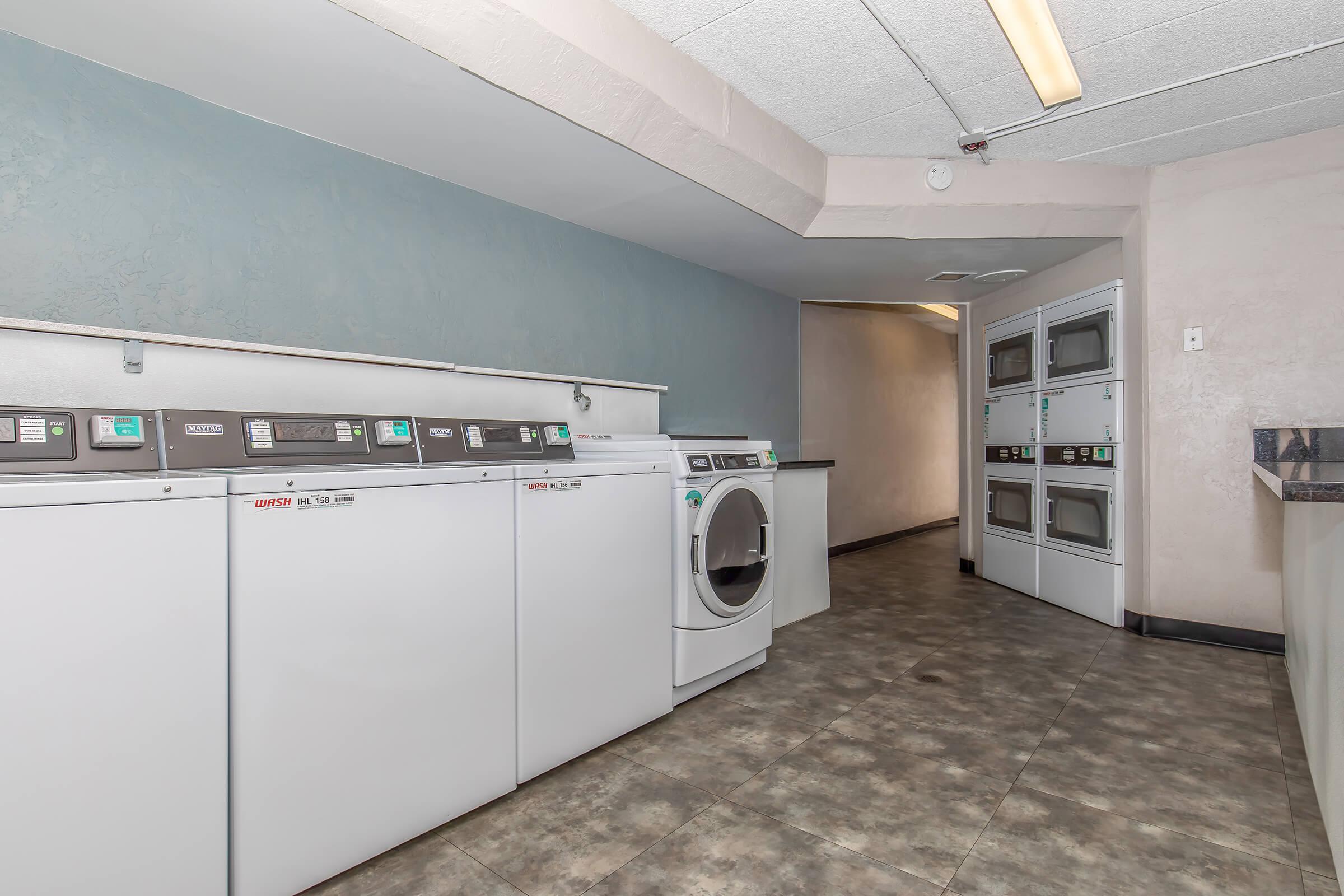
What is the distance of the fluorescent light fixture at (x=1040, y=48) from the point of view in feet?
7.29

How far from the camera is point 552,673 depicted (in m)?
2.01

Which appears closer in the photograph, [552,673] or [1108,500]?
[552,673]

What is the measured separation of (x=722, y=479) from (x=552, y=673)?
1.08m

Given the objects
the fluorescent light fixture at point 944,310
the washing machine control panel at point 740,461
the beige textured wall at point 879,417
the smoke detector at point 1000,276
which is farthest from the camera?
the fluorescent light fixture at point 944,310

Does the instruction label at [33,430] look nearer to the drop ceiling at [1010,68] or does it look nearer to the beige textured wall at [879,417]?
the drop ceiling at [1010,68]

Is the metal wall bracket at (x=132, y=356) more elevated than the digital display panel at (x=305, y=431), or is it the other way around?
the metal wall bracket at (x=132, y=356)

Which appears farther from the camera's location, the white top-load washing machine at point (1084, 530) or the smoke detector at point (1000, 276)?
the smoke detector at point (1000, 276)

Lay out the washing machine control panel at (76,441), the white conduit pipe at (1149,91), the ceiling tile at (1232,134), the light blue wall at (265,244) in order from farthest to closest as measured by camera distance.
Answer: the ceiling tile at (1232,134), the white conduit pipe at (1149,91), the light blue wall at (265,244), the washing machine control panel at (76,441)

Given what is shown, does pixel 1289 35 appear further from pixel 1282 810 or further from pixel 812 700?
pixel 812 700

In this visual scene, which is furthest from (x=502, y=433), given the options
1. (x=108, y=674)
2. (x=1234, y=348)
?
(x=1234, y=348)

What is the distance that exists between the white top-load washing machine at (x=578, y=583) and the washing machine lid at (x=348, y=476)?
0.39ft

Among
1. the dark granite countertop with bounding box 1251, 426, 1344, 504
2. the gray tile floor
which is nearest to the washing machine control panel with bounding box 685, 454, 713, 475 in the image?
the gray tile floor

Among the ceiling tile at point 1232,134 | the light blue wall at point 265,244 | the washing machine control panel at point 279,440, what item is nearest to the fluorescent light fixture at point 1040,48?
the ceiling tile at point 1232,134

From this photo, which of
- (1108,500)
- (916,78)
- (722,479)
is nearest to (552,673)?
(722,479)
